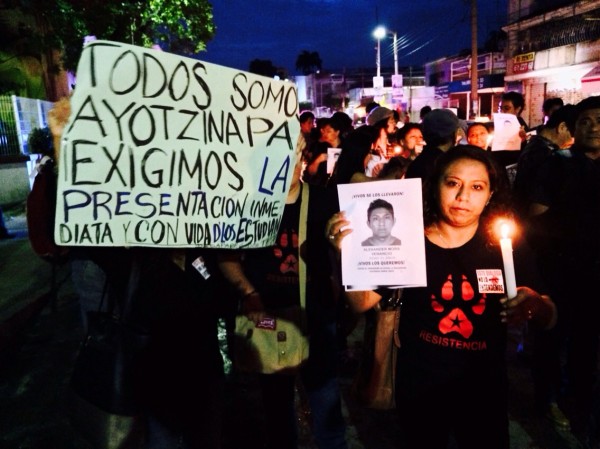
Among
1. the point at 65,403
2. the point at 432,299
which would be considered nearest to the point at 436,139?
the point at 432,299

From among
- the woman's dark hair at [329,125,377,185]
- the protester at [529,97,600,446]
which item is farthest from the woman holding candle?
the woman's dark hair at [329,125,377,185]

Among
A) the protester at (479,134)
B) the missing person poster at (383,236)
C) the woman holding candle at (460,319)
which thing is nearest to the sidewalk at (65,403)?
the woman holding candle at (460,319)

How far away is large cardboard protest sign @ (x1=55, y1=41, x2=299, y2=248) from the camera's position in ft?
6.21

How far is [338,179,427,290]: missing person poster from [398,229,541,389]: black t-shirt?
168 mm

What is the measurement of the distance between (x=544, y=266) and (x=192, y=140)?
2.49 metres

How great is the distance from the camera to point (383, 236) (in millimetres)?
1980

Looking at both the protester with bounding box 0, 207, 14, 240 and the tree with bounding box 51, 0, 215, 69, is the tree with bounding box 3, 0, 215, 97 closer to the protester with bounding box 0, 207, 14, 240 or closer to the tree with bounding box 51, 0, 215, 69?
the tree with bounding box 51, 0, 215, 69

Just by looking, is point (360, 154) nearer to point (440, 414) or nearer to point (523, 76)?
point (440, 414)

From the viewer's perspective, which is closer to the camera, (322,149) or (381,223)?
(381,223)

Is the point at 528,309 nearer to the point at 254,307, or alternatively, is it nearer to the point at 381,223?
the point at 381,223

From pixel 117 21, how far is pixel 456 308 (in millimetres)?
12634

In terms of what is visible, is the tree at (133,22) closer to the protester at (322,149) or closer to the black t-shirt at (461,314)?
the protester at (322,149)

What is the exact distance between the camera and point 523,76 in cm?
2719

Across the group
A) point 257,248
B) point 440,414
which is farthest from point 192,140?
point 440,414
